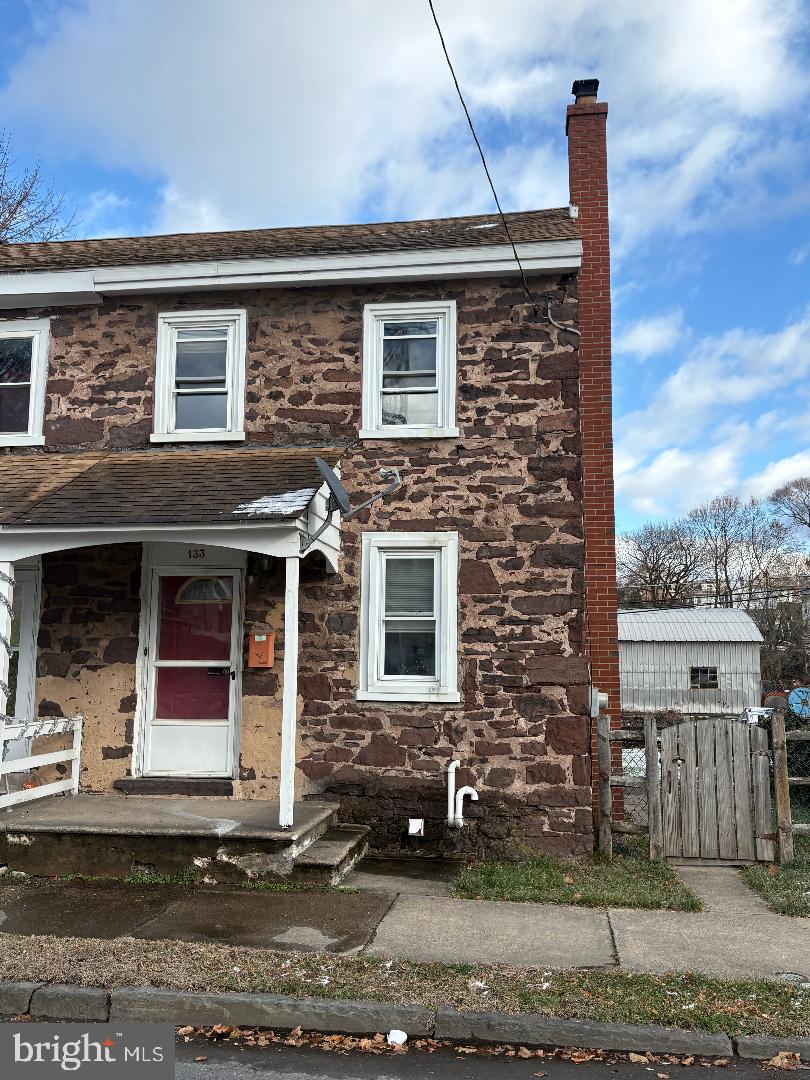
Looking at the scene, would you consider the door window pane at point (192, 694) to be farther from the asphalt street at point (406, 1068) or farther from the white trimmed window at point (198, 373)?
the asphalt street at point (406, 1068)

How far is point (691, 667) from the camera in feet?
92.9

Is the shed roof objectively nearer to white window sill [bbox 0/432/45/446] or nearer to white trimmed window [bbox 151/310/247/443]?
white trimmed window [bbox 151/310/247/443]

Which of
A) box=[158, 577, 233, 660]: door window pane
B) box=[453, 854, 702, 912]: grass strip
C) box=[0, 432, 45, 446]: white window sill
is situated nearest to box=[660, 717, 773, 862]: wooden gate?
box=[453, 854, 702, 912]: grass strip

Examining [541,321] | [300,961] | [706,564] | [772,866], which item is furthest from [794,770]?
[706,564]

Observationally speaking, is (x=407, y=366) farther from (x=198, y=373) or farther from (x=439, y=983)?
(x=439, y=983)

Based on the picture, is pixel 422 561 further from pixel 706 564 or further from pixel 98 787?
pixel 706 564

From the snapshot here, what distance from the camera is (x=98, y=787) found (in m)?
9.41

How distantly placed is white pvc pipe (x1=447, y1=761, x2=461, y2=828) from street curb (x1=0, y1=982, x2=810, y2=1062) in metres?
3.96

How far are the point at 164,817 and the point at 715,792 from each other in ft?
16.7

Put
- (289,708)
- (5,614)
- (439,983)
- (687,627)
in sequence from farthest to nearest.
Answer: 1. (687,627)
2. (5,614)
3. (289,708)
4. (439,983)

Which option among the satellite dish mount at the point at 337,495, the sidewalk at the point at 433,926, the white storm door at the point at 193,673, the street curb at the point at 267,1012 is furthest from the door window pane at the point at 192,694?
the street curb at the point at 267,1012

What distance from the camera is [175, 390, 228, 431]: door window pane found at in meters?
10.1

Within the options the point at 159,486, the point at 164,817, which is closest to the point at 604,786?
the point at 164,817

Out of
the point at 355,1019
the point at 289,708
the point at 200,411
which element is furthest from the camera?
the point at 200,411
